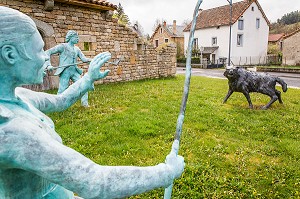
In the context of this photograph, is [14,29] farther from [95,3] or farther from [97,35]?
[97,35]

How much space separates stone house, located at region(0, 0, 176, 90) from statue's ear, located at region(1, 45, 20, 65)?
995cm

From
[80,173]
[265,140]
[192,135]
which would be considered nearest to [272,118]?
[265,140]

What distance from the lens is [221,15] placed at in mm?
37531

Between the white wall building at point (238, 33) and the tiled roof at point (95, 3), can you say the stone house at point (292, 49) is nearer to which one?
the white wall building at point (238, 33)

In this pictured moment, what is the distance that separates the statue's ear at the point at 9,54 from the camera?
97cm

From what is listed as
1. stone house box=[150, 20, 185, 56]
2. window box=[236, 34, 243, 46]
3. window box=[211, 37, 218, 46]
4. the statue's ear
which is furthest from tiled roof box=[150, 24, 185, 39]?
the statue's ear

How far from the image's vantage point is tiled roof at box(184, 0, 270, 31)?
35562 millimetres

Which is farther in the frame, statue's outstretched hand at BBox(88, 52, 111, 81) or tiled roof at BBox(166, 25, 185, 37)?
tiled roof at BBox(166, 25, 185, 37)

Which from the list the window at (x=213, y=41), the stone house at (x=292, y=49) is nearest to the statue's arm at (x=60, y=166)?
the stone house at (x=292, y=49)

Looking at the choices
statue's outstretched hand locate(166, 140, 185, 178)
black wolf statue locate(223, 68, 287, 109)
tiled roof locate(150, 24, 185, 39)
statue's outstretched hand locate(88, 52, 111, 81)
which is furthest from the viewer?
tiled roof locate(150, 24, 185, 39)

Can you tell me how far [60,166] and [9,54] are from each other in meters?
0.47

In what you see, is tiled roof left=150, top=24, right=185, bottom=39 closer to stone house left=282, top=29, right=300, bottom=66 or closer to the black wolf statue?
stone house left=282, top=29, right=300, bottom=66

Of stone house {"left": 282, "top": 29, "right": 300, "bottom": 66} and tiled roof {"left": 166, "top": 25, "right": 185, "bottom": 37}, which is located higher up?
tiled roof {"left": 166, "top": 25, "right": 185, "bottom": 37}

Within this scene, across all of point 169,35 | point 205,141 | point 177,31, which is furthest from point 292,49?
point 205,141
